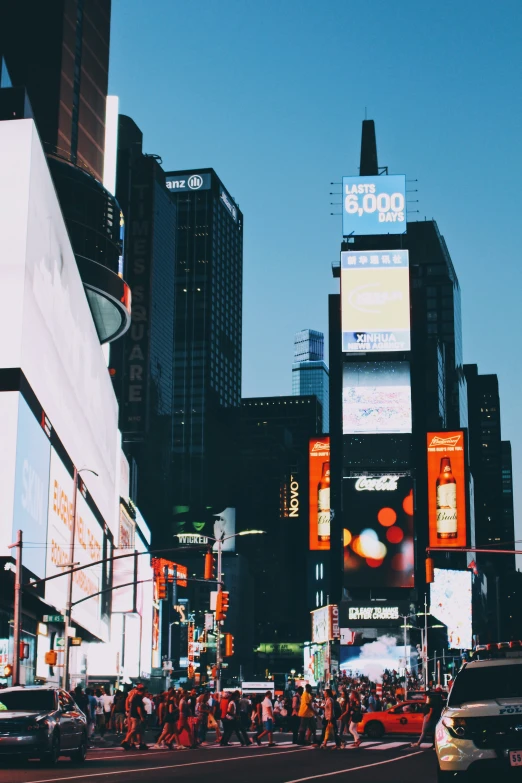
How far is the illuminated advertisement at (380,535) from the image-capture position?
420 ft

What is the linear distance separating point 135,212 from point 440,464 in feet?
177

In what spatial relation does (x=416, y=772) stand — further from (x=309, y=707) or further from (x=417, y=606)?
(x=417, y=606)

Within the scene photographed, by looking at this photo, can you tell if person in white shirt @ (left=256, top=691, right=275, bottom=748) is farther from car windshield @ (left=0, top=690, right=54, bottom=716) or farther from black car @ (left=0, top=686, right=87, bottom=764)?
car windshield @ (left=0, top=690, right=54, bottom=716)

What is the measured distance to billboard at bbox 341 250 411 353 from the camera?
12938cm

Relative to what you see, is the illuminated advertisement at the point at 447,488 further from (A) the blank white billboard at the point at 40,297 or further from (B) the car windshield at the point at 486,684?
(B) the car windshield at the point at 486,684

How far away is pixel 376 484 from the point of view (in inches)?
5108

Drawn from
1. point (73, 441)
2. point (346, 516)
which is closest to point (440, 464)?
point (346, 516)

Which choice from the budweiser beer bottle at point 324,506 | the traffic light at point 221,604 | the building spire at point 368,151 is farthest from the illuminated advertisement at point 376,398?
the traffic light at point 221,604

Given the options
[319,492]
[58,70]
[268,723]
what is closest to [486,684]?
[268,723]

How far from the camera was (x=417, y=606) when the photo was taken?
13400cm

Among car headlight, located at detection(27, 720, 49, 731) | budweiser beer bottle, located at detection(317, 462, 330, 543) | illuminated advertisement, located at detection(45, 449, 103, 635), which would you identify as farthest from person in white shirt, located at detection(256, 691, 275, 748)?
budweiser beer bottle, located at detection(317, 462, 330, 543)

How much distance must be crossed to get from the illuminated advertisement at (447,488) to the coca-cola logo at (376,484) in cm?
1176

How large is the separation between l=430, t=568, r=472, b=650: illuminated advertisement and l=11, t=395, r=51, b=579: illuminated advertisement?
101899 millimetres

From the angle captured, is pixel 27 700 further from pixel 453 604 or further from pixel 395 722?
pixel 453 604
